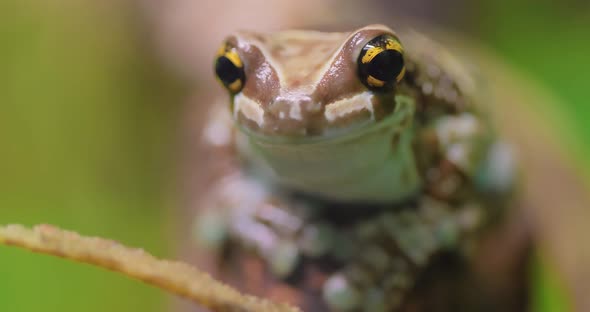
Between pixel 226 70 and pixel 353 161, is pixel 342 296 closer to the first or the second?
pixel 353 161

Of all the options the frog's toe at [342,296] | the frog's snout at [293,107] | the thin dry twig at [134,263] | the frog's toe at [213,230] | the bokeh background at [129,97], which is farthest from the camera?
the bokeh background at [129,97]

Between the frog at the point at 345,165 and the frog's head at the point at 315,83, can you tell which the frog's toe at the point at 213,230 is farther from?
the frog's head at the point at 315,83

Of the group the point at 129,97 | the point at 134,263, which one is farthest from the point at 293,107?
the point at 129,97

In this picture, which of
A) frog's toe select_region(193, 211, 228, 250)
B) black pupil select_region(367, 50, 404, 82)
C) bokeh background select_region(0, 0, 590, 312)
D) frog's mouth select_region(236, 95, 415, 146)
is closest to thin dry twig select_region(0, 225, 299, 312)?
frog's mouth select_region(236, 95, 415, 146)

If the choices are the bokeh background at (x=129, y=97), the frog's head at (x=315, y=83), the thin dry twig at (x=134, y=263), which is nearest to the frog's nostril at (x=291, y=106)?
the frog's head at (x=315, y=83)

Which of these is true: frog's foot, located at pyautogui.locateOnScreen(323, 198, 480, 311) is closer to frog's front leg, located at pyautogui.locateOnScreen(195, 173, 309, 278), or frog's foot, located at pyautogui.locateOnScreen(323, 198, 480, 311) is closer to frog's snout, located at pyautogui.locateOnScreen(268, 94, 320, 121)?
frog's front leg, located at pyautogui.locateOnScreen(195, 173, 309, 278)
